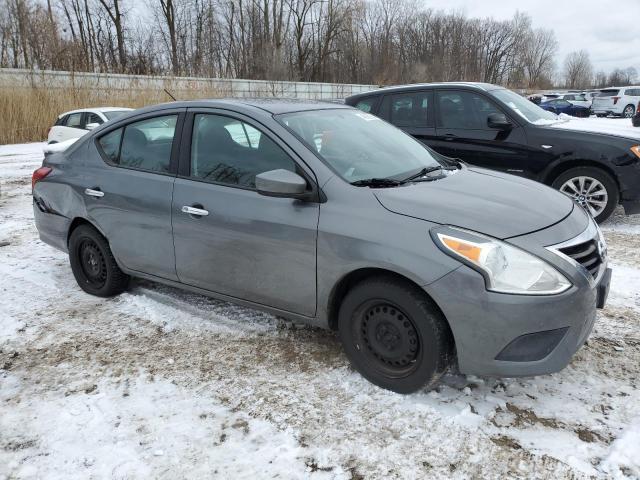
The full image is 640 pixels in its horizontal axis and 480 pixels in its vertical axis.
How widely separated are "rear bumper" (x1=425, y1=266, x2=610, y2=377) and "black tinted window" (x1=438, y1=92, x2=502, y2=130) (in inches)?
179

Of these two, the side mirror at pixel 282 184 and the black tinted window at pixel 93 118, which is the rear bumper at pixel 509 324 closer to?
the side mirror at pixel 282 184

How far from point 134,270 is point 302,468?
232cm

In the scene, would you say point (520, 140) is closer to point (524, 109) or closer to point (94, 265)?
point (524, 109)

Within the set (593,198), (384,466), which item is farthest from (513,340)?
(593,198)

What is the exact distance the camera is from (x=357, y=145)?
3.42 m

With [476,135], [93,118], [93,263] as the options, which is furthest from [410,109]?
[93,118]

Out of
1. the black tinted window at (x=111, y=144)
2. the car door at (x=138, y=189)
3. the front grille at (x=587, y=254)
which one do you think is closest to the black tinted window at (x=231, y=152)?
the car door at (x=138, y=189)

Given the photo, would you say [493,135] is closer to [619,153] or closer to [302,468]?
[619,153]

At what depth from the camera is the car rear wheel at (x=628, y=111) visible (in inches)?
1112

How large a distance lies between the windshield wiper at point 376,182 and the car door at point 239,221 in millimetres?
289

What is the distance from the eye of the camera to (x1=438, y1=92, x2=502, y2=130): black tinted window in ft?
21.8

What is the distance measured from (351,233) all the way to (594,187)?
461 centimetres

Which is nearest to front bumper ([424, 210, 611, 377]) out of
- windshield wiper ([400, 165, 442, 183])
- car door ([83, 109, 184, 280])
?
windshield wiper ([400, 165, 442, 183])

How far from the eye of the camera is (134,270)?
403 centimetres
